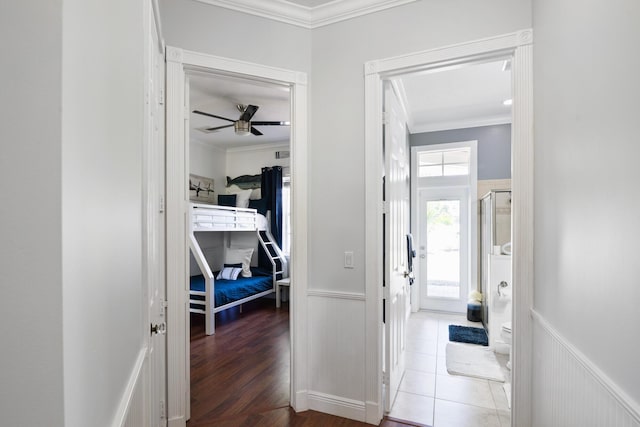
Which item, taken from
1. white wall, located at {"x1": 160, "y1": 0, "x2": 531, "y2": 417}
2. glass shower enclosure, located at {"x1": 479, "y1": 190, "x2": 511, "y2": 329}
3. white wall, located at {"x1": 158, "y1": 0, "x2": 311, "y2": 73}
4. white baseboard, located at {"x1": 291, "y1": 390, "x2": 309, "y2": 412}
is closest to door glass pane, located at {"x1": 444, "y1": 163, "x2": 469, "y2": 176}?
glass shower enclosure, located at {"x1": 479, "y1": 190, "x2": 511, "y2": 329}

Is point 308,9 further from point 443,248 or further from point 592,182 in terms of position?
point 443,248

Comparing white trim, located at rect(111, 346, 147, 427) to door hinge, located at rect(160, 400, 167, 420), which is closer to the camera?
white trim, located at rect(111, 346, 147, 427)

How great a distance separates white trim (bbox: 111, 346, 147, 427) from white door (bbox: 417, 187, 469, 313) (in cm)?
415

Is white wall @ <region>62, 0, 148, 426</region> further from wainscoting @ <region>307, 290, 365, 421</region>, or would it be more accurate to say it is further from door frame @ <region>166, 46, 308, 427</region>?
wainscoting @ <region>307, 290, 365, 421</region>

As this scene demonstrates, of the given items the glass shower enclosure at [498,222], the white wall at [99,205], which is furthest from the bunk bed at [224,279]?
the glass shower enclosure at [498,222]

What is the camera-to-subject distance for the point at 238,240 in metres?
6.11

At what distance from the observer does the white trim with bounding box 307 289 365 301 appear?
2.12 metres

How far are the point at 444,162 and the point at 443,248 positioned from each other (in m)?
1.28

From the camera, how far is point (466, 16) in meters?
1.89

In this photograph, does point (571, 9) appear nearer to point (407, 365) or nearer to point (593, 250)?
point (593, 250)

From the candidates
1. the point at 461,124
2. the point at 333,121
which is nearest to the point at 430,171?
the point at 461,124

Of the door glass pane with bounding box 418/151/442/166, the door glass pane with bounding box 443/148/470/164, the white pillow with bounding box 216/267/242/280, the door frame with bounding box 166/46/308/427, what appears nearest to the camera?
the door frame with bounding box 166/46/308/427

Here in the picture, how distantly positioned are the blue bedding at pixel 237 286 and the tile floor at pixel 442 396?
2.46 m

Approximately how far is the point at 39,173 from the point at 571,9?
68.9 inches
